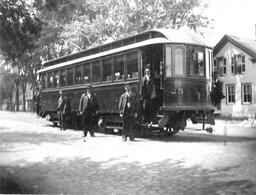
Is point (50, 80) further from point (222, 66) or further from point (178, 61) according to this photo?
point (222, 66)

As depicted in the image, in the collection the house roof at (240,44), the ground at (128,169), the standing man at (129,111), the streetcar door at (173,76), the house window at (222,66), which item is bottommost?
the ground at (128,169)

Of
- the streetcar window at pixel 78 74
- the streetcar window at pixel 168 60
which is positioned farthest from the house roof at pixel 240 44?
the streetcar window at pixel 168 60

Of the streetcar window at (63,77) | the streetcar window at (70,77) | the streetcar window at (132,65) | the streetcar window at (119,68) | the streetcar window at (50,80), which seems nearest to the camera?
the streetcar window at (132,65)

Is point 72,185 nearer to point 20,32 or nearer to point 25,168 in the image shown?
point 25,168

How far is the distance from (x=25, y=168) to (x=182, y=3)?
905 inches

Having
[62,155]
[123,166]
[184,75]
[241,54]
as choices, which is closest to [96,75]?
[184,75]

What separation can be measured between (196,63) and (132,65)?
203 cm

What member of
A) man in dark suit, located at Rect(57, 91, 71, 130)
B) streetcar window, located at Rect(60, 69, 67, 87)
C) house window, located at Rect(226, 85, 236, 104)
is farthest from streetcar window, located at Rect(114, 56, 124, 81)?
house window, located at Rect(226, 85, 236, 104)

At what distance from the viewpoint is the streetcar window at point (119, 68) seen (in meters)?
13.2

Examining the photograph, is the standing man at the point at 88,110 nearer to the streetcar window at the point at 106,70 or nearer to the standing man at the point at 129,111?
the streetcar window at the point at 106,70

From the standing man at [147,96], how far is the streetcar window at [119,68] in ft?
4.81

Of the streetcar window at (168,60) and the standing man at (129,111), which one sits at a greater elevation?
the streetcar window at (168,60)

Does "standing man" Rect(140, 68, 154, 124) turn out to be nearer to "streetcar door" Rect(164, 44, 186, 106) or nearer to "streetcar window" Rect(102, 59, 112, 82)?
"streetcar door" Rect(164, 44, 186, 106)

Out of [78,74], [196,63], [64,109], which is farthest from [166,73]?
[64,109]
